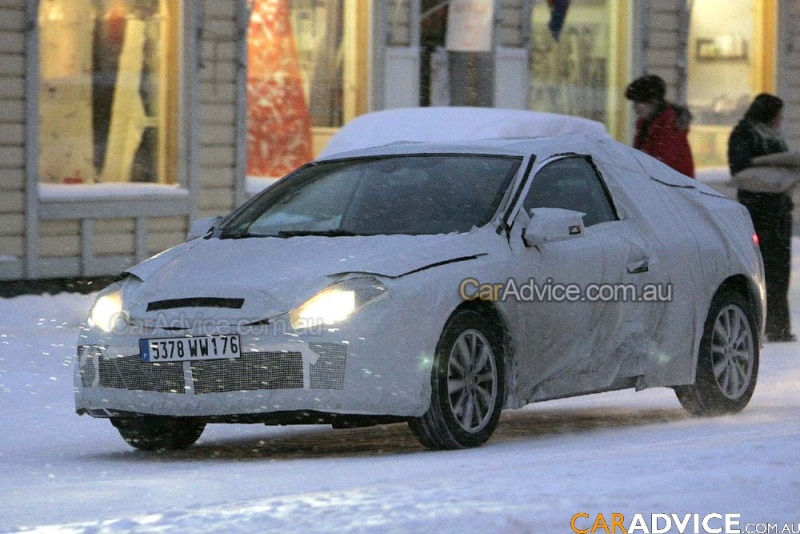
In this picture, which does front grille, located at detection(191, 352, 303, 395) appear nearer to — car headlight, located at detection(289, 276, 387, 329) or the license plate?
the license plate

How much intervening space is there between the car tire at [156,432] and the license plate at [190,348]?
524 mm

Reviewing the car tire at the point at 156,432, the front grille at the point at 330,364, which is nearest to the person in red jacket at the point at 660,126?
the car tire at the point at 156,432

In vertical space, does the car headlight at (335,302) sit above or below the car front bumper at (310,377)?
above

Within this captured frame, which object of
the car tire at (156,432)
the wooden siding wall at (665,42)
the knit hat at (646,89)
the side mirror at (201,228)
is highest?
the wooden siding wall at (665,42)

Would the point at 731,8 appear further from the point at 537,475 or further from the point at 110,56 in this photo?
the point at 537,475

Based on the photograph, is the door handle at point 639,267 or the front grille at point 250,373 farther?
the door handle at point 639,267

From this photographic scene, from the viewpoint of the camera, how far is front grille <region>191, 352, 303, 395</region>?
24.6ft

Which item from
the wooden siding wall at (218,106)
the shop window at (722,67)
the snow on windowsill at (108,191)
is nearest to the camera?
the snow on windowsill at (108,191)

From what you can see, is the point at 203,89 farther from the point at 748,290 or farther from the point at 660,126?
the point at 748,290

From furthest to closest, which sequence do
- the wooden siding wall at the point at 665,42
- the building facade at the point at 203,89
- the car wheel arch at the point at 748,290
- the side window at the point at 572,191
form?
1. the wooden siding wall at the point at 665,42
2. the building facade at the point at 203,89
3. the car wheel arch at the point at 748,290
4. the side window at the point at 572,191

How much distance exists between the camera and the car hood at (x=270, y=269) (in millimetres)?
7582

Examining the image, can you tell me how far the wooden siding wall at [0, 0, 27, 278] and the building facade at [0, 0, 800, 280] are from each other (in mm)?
12

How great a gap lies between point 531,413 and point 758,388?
1.63 meters

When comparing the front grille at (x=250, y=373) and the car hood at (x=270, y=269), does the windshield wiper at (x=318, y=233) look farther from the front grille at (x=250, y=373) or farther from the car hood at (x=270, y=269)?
the front grille at (x=250, y=373)
